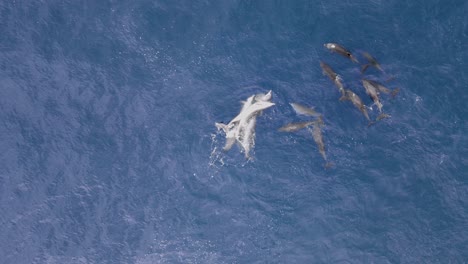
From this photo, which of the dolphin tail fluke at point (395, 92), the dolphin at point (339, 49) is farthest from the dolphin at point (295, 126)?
the dolphin tail fluke at point (395, 92)

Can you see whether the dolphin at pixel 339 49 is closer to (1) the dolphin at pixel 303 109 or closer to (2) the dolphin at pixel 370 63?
(2) the dolphin at pixel 370 63

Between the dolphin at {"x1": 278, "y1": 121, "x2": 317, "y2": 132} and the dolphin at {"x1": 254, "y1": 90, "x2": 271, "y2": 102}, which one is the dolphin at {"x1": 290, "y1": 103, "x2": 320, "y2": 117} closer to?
the dolphin at {"x1": 278, "y1": 121, "x2": 317, "y2": 132}

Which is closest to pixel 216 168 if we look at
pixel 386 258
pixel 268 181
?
pixel 268 181

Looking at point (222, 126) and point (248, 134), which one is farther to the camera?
point (222, 126)

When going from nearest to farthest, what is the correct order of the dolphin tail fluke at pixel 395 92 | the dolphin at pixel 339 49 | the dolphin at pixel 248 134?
the dolphin at pixel 339 49, the dolphin at pixel 248 134, the dolphin tail fluke at pixel 395 92

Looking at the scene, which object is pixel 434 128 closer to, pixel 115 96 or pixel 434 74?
pixel 434 74

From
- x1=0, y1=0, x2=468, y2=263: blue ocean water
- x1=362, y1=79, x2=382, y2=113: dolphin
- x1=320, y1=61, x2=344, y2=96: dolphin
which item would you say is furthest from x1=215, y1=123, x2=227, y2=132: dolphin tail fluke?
x1=362, y1=79, x2=382, y2=113: dolphin

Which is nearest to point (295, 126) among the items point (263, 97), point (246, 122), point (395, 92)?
point (263, 97)

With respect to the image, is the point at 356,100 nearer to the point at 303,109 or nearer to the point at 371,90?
the point at 371,90
